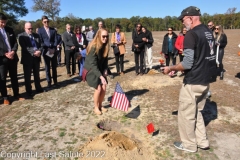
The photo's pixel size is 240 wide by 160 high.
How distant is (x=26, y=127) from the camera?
4.40 m

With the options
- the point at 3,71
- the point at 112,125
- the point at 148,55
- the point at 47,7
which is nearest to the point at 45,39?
the point at 3,71

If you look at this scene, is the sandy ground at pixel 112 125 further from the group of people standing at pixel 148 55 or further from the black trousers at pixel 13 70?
the black trousers at pixel 13 70

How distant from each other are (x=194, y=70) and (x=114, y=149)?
64.2 inches

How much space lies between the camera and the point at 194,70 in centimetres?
306

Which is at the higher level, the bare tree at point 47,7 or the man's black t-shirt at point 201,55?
the bare tree at point 47,7

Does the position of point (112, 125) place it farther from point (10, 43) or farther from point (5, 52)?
point (10, 43)

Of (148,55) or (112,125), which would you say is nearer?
(112,125)

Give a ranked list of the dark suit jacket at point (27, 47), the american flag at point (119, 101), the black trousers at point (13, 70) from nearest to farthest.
Result: the american flag at point (119, 101), the black trousers at point (13, 70), the dark suit jacket at point (27, 47)

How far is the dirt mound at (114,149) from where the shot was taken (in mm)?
3160

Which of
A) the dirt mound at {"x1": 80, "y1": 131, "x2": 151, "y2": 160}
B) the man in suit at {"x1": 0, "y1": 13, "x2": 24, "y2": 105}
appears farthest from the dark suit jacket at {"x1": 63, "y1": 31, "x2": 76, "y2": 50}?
the dirt mound at {"x1": 80, "y1": 131, "x2": 151, "y2": 160}

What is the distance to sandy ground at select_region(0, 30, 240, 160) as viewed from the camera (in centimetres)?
343

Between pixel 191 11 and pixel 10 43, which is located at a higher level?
pixel 191 11

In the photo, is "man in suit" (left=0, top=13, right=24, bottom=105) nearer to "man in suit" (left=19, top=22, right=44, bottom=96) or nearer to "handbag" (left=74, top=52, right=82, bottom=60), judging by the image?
"man in suit" (left=19, top=22, right=44, bottom=96)

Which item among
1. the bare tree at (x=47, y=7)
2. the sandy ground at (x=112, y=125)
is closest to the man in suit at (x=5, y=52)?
the sandy ground at (x=112, y=125)
